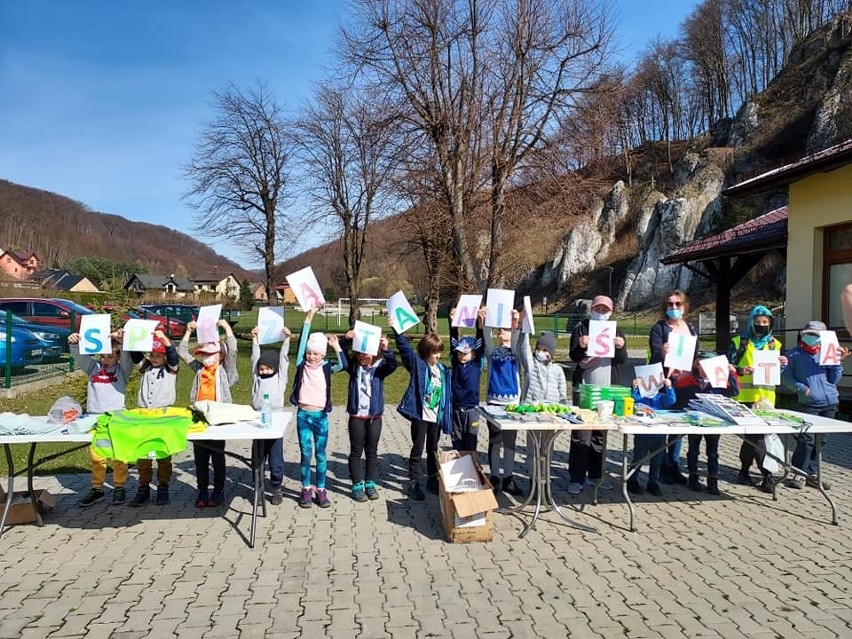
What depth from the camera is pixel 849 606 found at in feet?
12.5

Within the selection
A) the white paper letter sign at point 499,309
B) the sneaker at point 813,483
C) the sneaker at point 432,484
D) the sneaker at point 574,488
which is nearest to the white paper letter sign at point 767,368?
the sneaker at point 813,483

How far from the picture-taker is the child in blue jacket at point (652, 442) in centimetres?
599

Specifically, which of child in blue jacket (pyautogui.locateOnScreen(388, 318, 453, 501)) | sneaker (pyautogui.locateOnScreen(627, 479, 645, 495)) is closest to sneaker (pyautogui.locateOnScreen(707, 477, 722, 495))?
sneaker (pyautogui.locateOnScreen(627, 479, 645, 495))

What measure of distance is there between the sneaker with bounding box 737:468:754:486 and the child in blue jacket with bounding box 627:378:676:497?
37.1 inches

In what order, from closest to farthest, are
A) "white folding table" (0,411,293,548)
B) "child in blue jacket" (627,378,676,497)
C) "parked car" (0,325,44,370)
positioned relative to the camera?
"white folding table" (0,411,293,548)
"child in blue jacket" (627,378,676,497)
"parked car" (0,325,44,370)

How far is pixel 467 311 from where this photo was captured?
5.88 meters

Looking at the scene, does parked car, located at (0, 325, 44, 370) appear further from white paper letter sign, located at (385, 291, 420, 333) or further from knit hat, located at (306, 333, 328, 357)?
white paper letter sign, located at (385, 291, 420, 333)

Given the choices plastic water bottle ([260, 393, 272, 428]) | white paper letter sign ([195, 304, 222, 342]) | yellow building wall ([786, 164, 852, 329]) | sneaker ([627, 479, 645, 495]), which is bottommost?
sneaker ([627, 479, 645, 495])

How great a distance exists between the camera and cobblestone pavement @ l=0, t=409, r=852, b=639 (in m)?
3.58

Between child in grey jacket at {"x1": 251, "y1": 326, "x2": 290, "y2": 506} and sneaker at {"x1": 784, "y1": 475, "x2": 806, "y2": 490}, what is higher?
child in grey jacket at {"x1": 251, "y1": 326, "x2": 290, "y2": 506}

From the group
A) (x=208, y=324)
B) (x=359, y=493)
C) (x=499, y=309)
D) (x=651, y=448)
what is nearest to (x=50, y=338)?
(x=208, y=324)

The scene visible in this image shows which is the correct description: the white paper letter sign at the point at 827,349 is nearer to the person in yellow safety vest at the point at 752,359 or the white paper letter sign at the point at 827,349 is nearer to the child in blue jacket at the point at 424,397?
→ the person in yellow safety vest at the point at 752,359

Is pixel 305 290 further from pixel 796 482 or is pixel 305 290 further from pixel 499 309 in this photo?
pixel 796 482

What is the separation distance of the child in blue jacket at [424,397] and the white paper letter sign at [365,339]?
0.65ft
